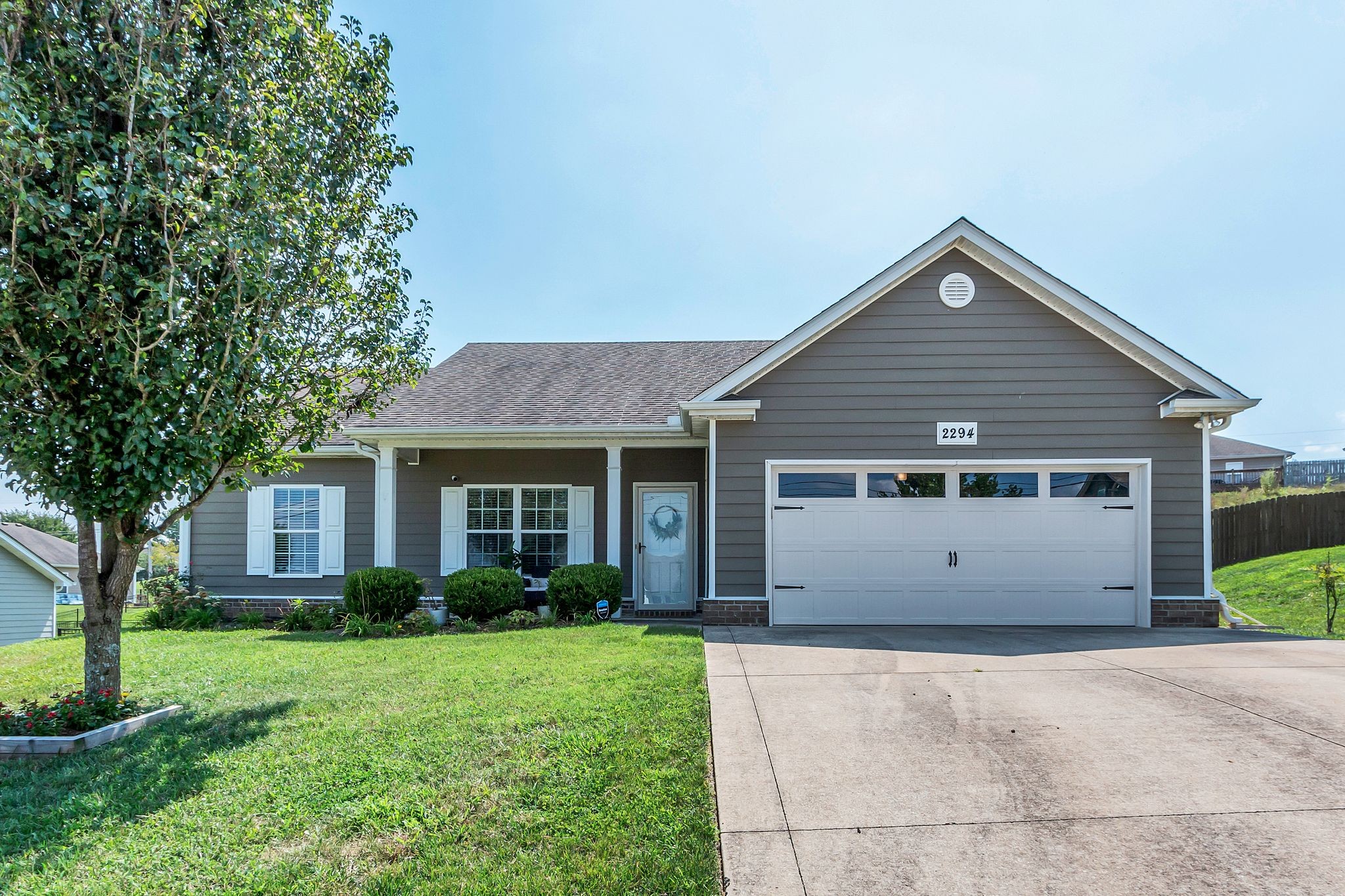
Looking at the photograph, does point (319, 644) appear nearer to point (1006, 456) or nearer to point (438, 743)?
point (438, 743)

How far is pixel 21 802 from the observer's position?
4.14m

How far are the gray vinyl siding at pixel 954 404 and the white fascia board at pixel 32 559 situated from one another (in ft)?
66.0

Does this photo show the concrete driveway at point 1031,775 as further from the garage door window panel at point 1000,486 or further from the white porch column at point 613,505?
the white porch column at point 613,505

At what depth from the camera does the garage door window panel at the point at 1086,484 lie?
977 cm

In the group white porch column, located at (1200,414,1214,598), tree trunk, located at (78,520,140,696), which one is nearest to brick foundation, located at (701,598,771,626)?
white porch column, located at (1200,414,1214,598)

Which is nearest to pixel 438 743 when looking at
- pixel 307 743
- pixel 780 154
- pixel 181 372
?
pixel 307 743

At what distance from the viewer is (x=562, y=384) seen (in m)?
13.7

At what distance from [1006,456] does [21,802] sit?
9.87 m

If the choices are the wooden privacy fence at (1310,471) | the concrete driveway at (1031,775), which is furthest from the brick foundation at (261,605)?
the wooden privacy fence at (1310,471)

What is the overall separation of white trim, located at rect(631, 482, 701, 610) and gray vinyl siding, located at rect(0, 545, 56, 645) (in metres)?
18.5

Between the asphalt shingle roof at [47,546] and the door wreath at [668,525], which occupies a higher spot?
the door wreath at [668,525]

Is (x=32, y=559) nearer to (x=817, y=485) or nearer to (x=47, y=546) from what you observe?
(x=47, y=546)

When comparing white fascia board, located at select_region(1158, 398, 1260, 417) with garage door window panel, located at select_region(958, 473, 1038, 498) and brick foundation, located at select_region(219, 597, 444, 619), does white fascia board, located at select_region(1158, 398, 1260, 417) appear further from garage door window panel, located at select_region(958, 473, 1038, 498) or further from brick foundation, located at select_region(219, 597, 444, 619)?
brick foundation, located at select_region(219, 597, 444, 619)

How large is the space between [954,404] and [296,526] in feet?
34.4
